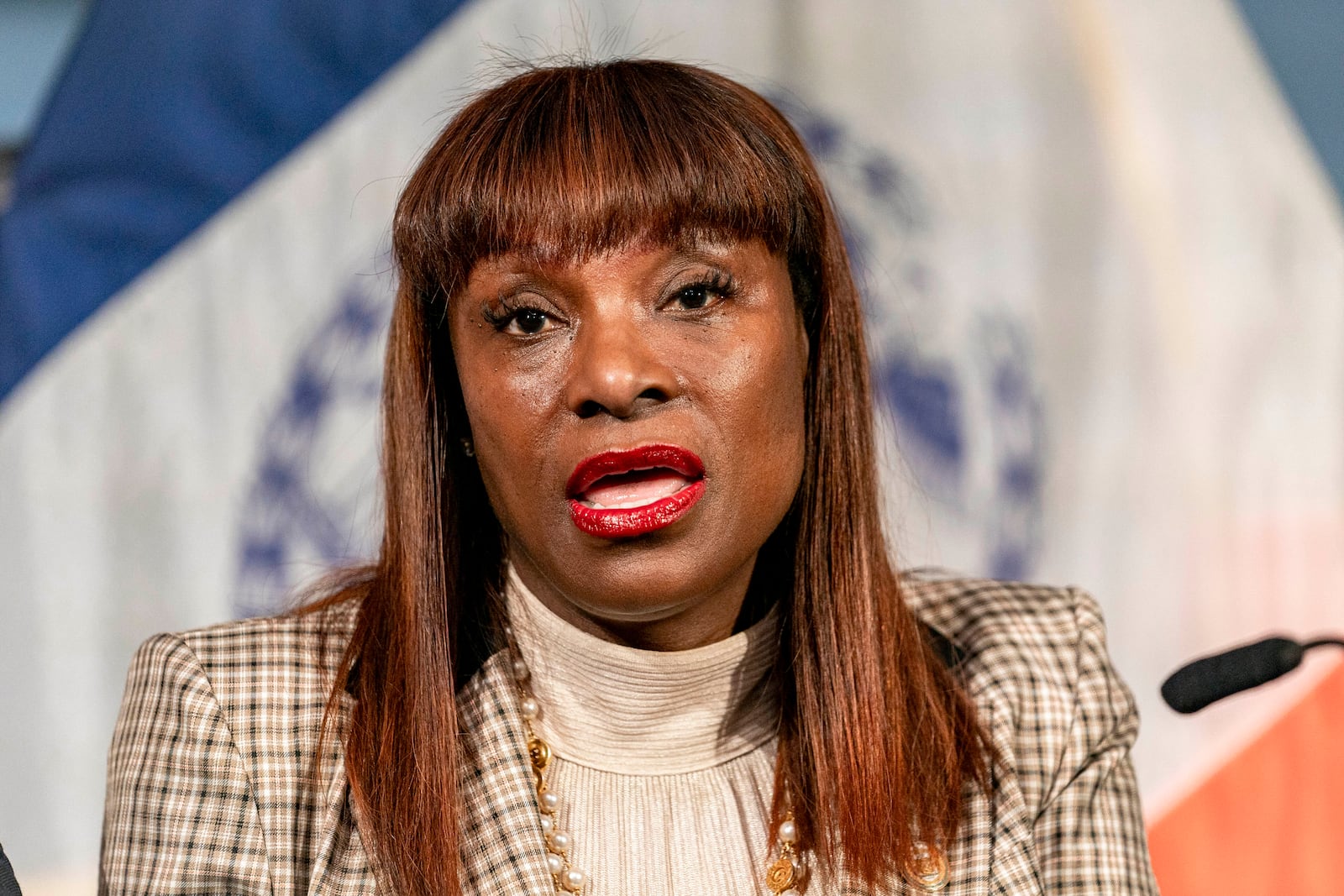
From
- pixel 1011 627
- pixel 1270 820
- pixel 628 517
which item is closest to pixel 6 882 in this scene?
pixel 628 517

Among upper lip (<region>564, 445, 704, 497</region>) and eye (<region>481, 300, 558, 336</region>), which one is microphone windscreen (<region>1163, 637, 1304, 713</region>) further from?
eye (<region>481, 300, 558, 336</region>)

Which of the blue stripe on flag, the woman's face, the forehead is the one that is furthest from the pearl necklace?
the blue stripe on flag

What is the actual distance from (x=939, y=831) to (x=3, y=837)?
157 centimetres

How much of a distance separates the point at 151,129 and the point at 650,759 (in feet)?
4.78

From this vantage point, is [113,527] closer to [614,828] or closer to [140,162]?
[140,162]

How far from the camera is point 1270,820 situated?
245 centimetres

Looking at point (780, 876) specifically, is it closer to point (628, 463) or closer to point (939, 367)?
point (628, 463)

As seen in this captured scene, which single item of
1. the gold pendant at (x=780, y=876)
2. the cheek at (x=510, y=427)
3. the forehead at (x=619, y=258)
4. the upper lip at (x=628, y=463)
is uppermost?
the forehead at (x=619, y=258)

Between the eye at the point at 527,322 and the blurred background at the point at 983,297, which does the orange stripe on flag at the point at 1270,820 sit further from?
the eye at the point at 527,322

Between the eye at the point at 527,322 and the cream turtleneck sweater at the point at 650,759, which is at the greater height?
the eye at the point at 527,322

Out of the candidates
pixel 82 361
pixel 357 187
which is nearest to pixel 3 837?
pixel 82 361

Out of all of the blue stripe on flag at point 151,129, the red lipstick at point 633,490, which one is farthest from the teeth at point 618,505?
the blue stripe on flag at point 151,129

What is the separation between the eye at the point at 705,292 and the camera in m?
1.34

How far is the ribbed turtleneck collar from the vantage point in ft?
4.81
